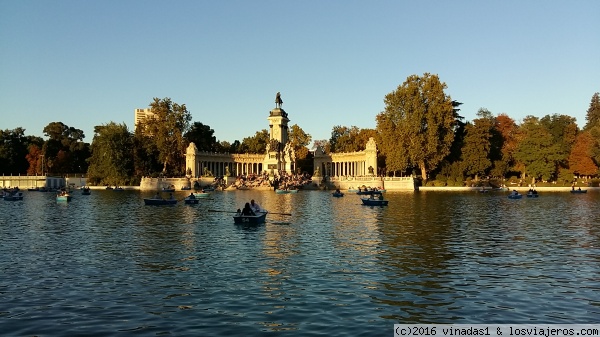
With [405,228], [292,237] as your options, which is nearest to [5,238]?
[292,237]

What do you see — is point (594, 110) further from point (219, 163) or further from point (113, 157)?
point (113, 157)

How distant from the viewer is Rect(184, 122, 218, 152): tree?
138 metres

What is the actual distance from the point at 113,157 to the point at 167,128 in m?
13.6

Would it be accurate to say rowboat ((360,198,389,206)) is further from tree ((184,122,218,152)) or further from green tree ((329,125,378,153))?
tree ((184,122,218,152))

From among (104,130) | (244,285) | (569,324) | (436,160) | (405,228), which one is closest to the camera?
(569,324)

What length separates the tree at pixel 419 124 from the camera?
103 meters

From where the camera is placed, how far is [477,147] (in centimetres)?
10450

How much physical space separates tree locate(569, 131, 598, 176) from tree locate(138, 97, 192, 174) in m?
85.4

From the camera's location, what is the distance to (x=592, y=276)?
64.1 ft

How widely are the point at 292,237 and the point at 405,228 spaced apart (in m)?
8.76

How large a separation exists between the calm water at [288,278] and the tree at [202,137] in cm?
10282

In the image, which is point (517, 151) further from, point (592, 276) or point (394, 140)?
point (592, 276)

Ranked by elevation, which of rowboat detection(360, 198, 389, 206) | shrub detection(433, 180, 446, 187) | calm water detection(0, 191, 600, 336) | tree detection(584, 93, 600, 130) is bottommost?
calm water detection(0, 191, 600, 336)

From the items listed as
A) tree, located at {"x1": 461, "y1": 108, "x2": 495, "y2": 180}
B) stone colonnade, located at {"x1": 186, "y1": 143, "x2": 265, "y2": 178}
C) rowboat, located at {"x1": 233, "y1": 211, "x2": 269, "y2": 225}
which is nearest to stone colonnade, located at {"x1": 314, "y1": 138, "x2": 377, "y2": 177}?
stone colonnade, located at {"x1": 186, "y1": 143, "x2": 265, "y2": 178}
